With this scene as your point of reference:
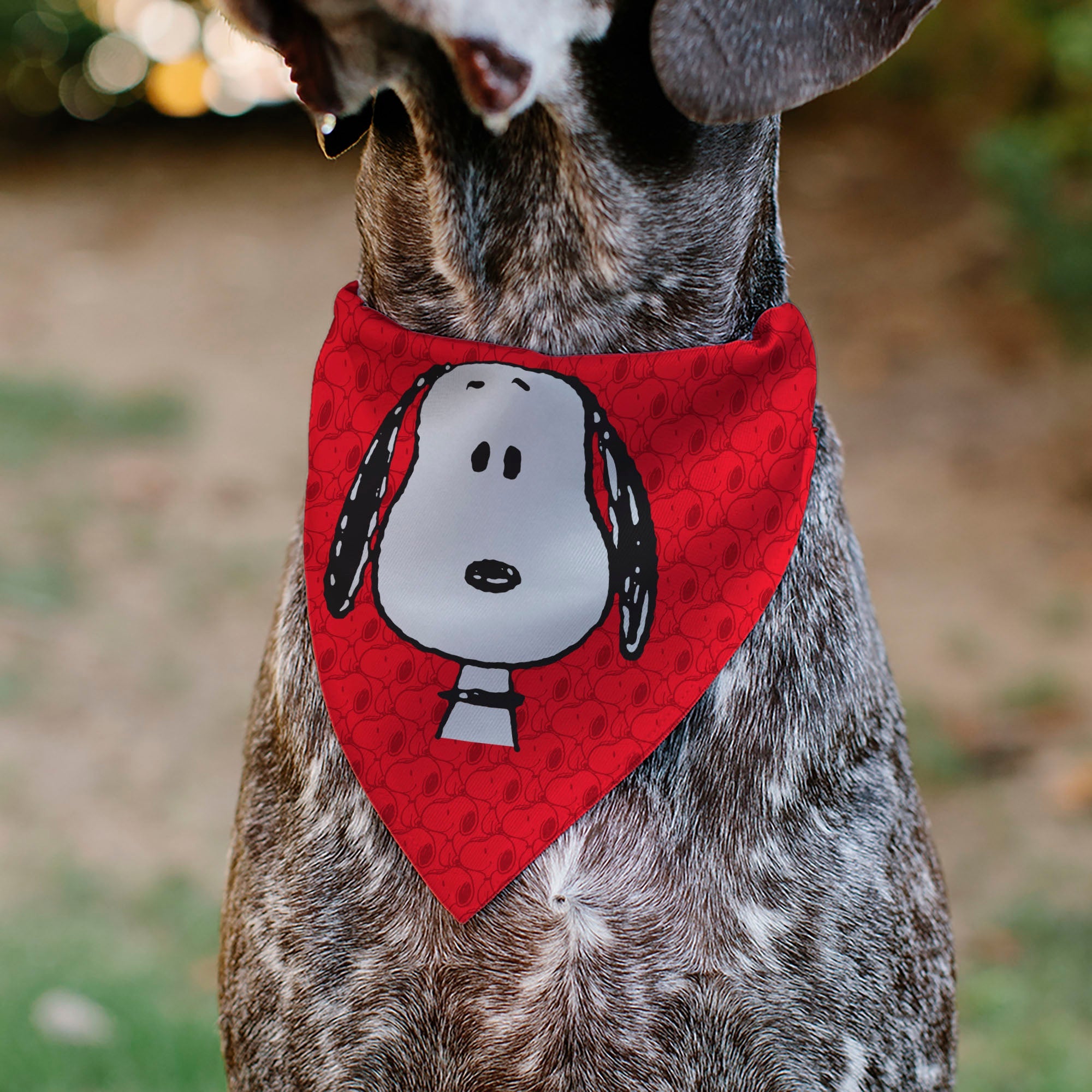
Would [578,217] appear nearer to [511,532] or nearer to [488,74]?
[488,74]

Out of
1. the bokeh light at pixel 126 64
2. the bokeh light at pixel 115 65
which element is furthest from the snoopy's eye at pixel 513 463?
the bokeh light at pixel 115 65

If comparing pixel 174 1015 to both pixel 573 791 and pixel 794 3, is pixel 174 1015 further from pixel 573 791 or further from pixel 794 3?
pixel 794 3

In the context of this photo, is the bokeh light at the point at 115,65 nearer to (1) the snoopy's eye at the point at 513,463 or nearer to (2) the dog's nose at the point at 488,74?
(1) the snoopy's eye at the point at 513,463

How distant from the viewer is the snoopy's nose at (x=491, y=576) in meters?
2.00

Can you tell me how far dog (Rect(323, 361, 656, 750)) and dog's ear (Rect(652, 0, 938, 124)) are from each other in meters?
0.46

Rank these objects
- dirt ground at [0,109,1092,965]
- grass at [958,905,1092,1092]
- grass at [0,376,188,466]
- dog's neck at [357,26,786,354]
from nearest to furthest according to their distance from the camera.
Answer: dog's neck at [357,26,786,354] → grass at [958,905,1092,1092] → dirt ground at [0,109,1092,965] → grass at [0,376,188,466]

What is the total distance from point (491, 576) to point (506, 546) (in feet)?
0.16

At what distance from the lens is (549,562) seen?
2.00 meters

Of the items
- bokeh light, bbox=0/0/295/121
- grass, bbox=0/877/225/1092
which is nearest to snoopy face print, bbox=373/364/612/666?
grass, bbox=0/877/225/1092

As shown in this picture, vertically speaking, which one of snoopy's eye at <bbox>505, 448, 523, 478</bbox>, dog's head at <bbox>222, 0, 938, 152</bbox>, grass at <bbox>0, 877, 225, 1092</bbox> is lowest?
grass at <bbox>0, 877, 225, 1092</bbox>

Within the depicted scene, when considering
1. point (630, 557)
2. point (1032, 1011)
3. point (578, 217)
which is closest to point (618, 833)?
point (630, 557)

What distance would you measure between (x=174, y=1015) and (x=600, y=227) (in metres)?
2.70

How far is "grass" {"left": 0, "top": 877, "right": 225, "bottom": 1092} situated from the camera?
135 inches

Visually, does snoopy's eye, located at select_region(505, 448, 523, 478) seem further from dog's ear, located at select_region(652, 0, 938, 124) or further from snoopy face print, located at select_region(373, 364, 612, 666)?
dog's ear, located at select_region(652, 0, 938, 124)
